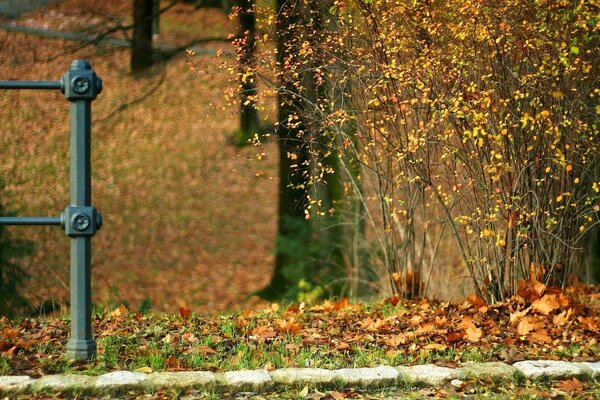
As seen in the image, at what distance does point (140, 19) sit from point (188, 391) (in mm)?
8432

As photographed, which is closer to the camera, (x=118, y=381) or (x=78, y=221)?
(x=118, y=381)

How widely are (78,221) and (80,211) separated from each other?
0.06 m

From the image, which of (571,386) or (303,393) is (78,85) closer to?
(303,393)

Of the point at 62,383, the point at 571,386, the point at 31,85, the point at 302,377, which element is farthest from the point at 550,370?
the point at 31,85

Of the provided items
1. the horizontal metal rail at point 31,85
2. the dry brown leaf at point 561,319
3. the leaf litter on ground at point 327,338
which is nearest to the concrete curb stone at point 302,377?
the leaf litter on ground at point 327,338

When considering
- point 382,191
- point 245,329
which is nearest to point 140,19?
point 382,191

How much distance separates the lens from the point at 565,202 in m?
6.83

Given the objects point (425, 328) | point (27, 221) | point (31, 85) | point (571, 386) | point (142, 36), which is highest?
point (142, 36)

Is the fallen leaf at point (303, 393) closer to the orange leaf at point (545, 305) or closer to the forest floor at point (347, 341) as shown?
A: the forest floor at point (347, 341)

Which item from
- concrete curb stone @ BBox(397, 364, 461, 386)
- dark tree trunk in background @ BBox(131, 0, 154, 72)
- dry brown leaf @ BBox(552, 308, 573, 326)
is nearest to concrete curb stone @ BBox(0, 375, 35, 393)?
concrete curb stone @ BBox(397, 364, 461, 386)

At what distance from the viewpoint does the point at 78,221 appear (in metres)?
4.73

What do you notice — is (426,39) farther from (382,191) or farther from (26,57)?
(26,57)

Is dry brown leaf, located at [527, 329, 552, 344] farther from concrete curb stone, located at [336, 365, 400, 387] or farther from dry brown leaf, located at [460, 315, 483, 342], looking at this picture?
concrete curb stone, located at [336, 365, 400, 387]

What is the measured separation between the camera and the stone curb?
4383 millimetres
